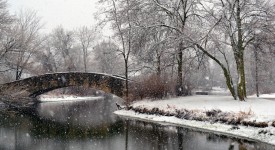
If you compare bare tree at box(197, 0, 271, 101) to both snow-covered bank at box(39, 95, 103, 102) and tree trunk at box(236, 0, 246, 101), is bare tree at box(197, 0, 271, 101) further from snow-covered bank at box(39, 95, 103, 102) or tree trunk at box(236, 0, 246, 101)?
snow-covered bank at box(39, 95, 103, 102)

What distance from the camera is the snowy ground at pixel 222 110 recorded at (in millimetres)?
15517

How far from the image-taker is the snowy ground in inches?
611

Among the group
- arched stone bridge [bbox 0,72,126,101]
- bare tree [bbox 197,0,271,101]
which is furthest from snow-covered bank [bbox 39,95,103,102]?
bare tree [bbox 197,0,271,101]

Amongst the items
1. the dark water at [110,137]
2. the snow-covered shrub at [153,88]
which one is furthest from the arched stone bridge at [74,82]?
the dark water at [110,137]

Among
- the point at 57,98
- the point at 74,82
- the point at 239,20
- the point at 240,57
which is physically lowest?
the point at 57,98

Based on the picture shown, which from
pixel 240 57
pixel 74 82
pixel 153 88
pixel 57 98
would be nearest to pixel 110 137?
pixel 153 88

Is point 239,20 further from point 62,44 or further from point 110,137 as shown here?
point 62,44

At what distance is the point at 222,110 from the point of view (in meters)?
19.6

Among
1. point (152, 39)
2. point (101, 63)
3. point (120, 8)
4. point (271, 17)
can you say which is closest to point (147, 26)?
point (152, 39)

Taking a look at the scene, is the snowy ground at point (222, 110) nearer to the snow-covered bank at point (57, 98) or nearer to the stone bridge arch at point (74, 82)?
the stone bridge arch at point (74, 82)

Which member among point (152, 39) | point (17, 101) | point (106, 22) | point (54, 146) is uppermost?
point (106, 22)

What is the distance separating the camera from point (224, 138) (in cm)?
1609

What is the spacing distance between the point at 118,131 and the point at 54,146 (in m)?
5.07

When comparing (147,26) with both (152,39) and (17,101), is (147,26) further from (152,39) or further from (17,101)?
(17,101)
